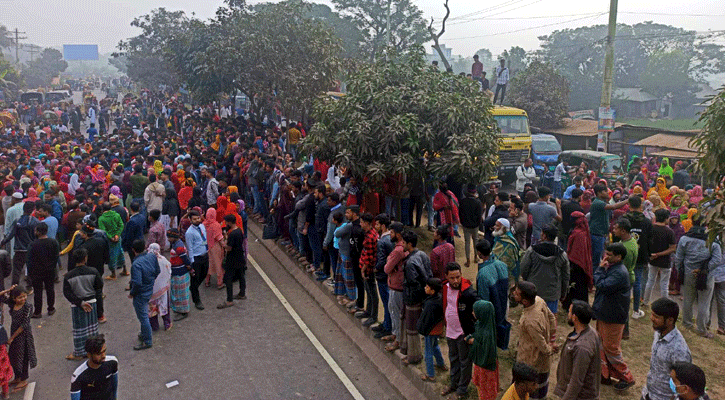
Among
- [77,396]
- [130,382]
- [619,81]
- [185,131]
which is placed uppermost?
[619,81]

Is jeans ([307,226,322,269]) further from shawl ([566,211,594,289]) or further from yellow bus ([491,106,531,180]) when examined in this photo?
yellow bus ([491,106,531,180])

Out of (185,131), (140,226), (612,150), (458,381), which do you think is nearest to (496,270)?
(458,381)

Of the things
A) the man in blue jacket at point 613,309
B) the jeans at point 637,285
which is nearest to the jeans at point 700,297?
the jeans at point 637,285

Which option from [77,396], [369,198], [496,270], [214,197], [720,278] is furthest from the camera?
[214,197]

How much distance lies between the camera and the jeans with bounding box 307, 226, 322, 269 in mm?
11273

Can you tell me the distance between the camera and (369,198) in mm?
12062

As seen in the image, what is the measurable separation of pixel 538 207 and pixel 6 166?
15.1 metres

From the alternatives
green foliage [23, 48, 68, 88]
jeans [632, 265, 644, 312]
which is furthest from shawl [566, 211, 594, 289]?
green foliage [23, 48, 68, 88]

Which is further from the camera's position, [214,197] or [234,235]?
[214,197]

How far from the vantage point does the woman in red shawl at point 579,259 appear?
8383 millimetres

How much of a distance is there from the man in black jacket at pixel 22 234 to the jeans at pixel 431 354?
7711 mm

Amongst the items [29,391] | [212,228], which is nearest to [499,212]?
[212,228]

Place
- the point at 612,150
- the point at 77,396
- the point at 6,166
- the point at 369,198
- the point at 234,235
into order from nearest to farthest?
the point at 77,396 → the point at 234,235 → the point at 369,198 → the point at 6,166 → the point at 612,150

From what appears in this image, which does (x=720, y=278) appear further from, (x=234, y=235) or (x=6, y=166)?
(x=6, y=166)
